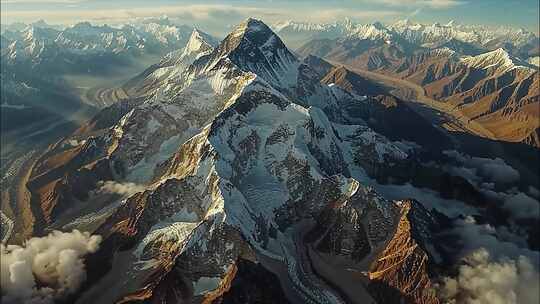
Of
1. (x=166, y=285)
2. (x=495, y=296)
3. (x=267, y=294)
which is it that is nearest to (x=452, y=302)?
(x=495, y=296)

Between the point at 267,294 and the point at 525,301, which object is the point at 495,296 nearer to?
the point at 525,301

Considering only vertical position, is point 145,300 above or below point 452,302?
above

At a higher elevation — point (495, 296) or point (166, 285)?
point (166, 285)

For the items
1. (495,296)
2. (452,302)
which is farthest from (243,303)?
(495,296)

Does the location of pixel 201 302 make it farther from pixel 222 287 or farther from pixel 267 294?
pixel 267 294

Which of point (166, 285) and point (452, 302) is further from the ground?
point (166, 285)

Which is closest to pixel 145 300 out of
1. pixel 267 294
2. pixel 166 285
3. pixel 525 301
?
pixel 166 285

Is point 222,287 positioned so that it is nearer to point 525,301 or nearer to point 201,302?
point 201,302
